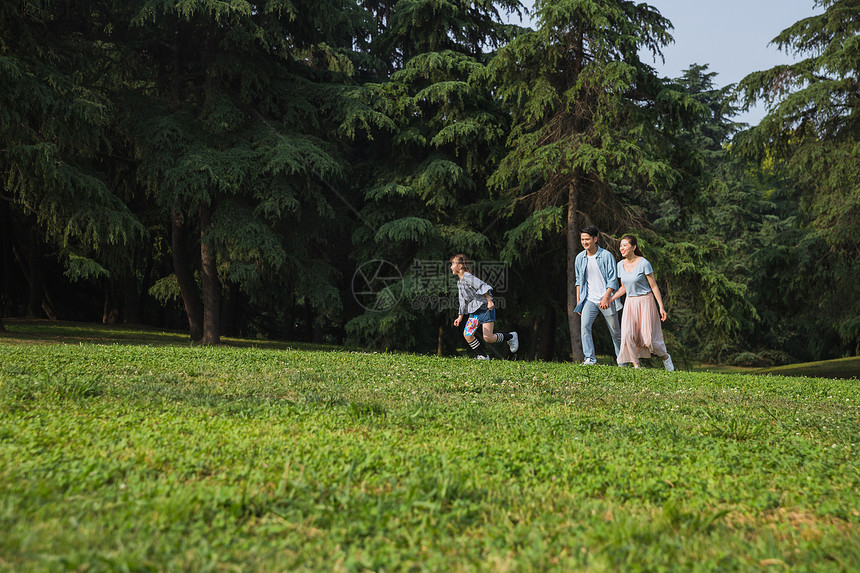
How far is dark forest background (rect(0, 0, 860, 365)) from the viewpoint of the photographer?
52.5 feet

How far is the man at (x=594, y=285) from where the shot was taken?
37.3ft

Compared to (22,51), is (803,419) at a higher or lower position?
lower

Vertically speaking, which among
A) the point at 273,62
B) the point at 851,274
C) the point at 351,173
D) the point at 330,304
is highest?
the point at 273,62

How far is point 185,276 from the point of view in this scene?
66.1 feet

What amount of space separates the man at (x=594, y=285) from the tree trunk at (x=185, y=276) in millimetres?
12077

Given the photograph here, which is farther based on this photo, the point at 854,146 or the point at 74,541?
the point at 854,146

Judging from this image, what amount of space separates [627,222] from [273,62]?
35.7 ft

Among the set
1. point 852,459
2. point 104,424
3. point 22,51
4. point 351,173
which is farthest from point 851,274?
point 22,51

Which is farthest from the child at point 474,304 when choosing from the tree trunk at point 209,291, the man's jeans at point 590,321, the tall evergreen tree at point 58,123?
the tree trunk at point 209,291

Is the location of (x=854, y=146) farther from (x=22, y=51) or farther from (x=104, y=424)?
(x=22, y=51)

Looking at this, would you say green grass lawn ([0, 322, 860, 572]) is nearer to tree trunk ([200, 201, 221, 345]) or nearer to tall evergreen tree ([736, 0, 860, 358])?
tree trunk ([200, 201, 221, 345])

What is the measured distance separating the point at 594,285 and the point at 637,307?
2.99ft

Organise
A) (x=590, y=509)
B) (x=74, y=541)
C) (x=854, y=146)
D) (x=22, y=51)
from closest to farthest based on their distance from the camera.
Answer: (x=74, y=541) → (x=590, y=509) → (x=22, y=51) → (x=854, y=146)

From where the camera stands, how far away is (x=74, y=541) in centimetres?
258
